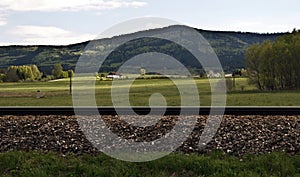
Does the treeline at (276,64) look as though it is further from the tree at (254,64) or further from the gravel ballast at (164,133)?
the gravel ballast at (164,133)

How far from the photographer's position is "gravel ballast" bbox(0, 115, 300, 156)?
9523 mm

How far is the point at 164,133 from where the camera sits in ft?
34.4

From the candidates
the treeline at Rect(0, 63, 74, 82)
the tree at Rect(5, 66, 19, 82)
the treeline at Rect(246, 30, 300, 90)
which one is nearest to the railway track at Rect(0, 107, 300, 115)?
the treeline at Rect(246, 30, 300, 90)

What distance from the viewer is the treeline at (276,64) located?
167ft

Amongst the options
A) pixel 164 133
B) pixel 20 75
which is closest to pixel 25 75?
pixel 20 75

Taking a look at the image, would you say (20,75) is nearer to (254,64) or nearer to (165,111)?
(254,64)

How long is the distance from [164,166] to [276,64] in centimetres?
4699

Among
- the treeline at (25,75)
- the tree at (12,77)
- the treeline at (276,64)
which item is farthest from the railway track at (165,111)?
the tree at (12,77)

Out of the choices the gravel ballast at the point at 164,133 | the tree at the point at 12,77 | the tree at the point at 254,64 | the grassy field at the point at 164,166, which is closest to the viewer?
the grassy field at the point at 164,166

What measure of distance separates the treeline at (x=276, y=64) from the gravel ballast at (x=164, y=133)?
1635 inches

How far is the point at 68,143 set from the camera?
10016 millimetres

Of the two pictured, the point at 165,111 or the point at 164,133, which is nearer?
the point at 164,133

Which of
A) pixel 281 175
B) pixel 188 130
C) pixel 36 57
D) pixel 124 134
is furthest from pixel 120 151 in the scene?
pixel 36 57

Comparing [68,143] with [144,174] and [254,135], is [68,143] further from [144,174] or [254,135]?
[254,135]
